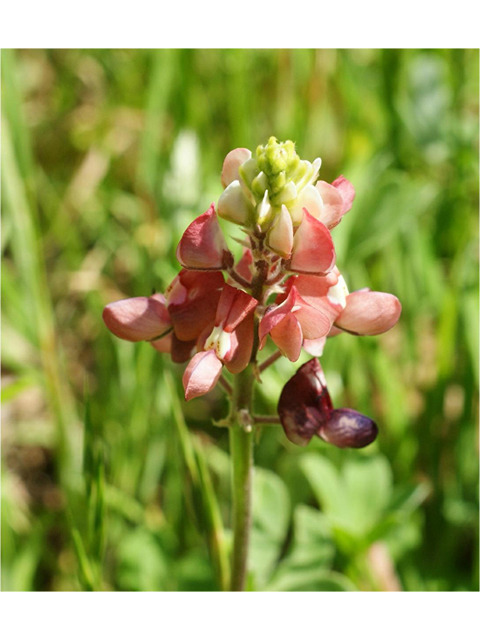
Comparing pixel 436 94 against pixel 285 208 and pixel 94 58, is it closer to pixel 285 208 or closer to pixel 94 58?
pixel 94 58

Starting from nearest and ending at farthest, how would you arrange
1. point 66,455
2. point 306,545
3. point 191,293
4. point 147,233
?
point 191,293, point 306,545, point 66,455, point 147,233

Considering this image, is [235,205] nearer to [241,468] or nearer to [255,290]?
[255,290]

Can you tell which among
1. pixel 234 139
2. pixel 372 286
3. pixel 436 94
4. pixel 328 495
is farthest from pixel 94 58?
pixel 328 495

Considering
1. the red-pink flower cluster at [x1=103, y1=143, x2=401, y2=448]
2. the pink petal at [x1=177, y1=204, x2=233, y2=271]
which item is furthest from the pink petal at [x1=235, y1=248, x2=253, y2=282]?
the pink petal at [x1=177, y1=204, x2=233, y2=271]

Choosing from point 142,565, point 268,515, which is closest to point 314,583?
point 268,515

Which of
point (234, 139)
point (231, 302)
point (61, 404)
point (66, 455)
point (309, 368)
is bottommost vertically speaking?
point (66, 455)

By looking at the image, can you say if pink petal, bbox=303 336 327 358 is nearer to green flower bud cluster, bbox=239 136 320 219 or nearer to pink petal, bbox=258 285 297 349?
pink petal, bbox=258 285 297 349

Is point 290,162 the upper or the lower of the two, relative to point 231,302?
upper
